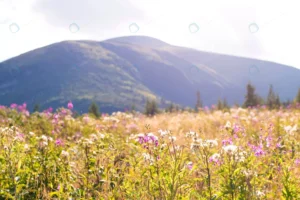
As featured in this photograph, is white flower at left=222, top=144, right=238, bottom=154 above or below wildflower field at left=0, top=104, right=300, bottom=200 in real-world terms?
above

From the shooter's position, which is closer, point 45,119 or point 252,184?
point 252,184

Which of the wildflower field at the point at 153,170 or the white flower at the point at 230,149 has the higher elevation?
the white flower at the point at 230,149

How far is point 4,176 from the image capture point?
4180 millimetres

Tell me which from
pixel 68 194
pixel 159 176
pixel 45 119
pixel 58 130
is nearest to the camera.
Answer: pixel 159 176

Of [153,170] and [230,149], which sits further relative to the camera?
[153,170]

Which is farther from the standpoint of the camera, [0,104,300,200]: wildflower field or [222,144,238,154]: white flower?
[0,104,300,200]: wildflower field

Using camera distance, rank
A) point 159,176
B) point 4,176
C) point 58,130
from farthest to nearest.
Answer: point 58,130
point 4,176
point 159,176

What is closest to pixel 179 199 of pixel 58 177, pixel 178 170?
pixel 178 170

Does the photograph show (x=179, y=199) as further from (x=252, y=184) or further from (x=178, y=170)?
(x=252, y=184)

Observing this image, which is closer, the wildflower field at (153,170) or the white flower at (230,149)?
the white flower at (230,149)

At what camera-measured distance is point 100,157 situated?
4348 millimetres

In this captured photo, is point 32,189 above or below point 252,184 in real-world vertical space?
below

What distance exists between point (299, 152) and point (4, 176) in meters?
3.58

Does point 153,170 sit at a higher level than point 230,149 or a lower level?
lower
